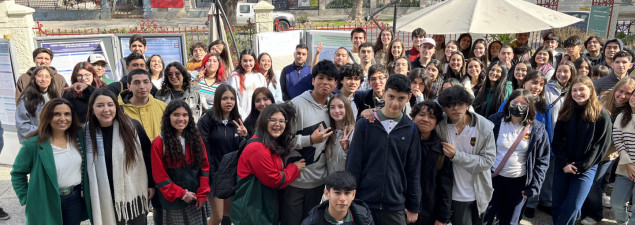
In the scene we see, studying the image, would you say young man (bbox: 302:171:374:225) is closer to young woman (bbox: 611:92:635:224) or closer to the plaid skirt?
the plaid skirt

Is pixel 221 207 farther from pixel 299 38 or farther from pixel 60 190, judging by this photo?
pixel 299 38

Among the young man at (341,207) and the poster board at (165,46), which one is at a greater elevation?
the poster board at (165,46)

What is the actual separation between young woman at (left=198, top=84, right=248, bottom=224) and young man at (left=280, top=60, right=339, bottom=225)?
754 millimetres

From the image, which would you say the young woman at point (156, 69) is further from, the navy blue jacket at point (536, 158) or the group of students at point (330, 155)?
the navy blue jacket at point (536, 158)

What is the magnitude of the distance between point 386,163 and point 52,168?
2.45 metres

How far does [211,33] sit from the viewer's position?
8398mm

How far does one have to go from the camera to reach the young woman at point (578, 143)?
417cm

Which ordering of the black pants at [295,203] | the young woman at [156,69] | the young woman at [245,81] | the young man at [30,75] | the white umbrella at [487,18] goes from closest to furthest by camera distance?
1. the black pants at [295,203]
2. the young man at [30,75]
3. the young woman at [156,69]
4. the young woman at [245,81]
5. the white umbrella at [487,18]

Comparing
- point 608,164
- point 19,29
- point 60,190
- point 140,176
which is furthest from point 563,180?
point 19,29

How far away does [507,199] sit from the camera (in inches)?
164

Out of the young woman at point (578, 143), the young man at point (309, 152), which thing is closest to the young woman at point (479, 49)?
the young woman at point (578, 143)

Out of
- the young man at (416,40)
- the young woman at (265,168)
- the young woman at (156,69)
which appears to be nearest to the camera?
the young woman at (265,168)

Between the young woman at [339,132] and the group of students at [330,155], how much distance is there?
0.01m

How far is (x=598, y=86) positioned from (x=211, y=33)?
624cm
